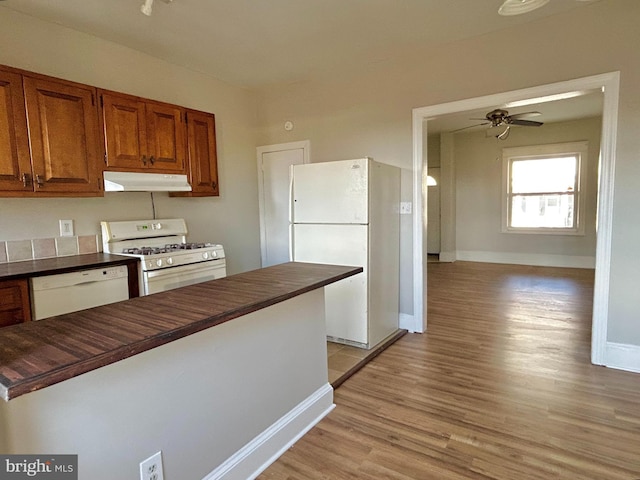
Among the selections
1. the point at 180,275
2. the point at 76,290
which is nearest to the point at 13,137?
the point at 76,290

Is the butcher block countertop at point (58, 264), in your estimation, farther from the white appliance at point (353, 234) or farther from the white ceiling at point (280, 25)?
the white ceiling at point (280, 25)

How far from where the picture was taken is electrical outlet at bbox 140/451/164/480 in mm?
1233

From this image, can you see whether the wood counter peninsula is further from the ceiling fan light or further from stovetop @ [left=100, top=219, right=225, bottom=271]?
the ceiling fan light

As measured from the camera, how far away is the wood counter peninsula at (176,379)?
0.99m

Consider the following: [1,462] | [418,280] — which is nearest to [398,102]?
[418,280]

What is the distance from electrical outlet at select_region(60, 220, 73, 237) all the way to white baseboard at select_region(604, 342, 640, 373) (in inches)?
164

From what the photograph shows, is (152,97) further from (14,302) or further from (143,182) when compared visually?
(14,302)

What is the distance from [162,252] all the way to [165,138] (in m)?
1.06

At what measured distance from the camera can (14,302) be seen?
6.67 ft

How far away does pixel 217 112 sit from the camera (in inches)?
153

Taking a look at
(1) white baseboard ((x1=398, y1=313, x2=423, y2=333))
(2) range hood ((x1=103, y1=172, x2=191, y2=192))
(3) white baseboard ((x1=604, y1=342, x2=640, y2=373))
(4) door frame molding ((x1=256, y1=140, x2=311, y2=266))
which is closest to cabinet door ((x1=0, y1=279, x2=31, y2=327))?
(2) range hood ((x1=103, y1=172, x2=191, y2=192))

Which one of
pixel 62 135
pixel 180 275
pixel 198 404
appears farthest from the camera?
pixel 180 275

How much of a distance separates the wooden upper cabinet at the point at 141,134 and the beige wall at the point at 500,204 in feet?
19.5

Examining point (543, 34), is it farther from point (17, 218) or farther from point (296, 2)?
point (17, 218)
